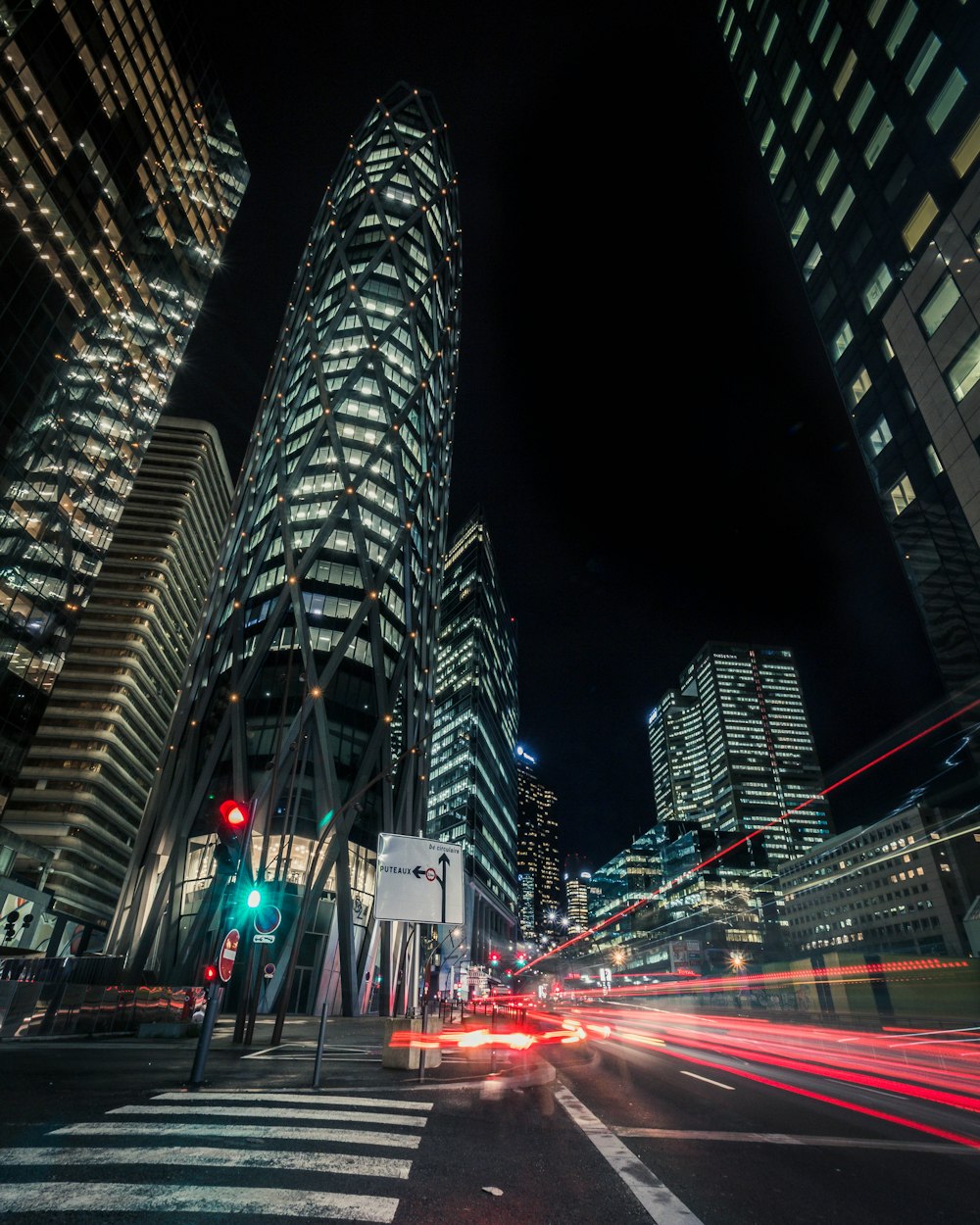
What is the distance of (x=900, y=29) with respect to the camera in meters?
29.3

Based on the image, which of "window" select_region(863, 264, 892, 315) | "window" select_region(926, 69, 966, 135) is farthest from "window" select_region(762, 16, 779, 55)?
"window" select_region(863, 264, 892, 315)

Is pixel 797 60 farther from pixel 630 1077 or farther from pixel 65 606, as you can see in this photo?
pixel 65 606

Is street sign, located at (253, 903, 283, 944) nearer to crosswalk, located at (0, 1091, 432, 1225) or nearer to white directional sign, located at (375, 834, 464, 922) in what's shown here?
white directional sign, located at (375, 834, 464, 922)

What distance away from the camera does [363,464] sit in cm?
6288

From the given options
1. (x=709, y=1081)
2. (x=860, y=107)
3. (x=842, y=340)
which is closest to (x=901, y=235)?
(x=842, y=340)

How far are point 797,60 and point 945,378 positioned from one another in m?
28.2

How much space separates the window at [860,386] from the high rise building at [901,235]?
0.33 feet

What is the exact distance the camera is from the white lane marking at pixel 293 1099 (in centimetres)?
866

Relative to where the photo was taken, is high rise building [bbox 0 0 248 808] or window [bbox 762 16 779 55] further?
window [bbox 762 16 779 55]

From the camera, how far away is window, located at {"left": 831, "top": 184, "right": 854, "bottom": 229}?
34.0 m

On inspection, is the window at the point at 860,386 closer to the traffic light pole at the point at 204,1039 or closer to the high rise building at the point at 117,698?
the traffic light pole at the point at 204,1039

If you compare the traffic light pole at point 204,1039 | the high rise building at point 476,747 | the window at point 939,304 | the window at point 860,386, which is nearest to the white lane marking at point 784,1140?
the traffic light pole at point 204,1039

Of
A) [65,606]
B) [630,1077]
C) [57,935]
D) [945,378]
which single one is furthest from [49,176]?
[57,935]

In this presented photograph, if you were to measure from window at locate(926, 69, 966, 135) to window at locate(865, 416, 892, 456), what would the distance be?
12.7m
